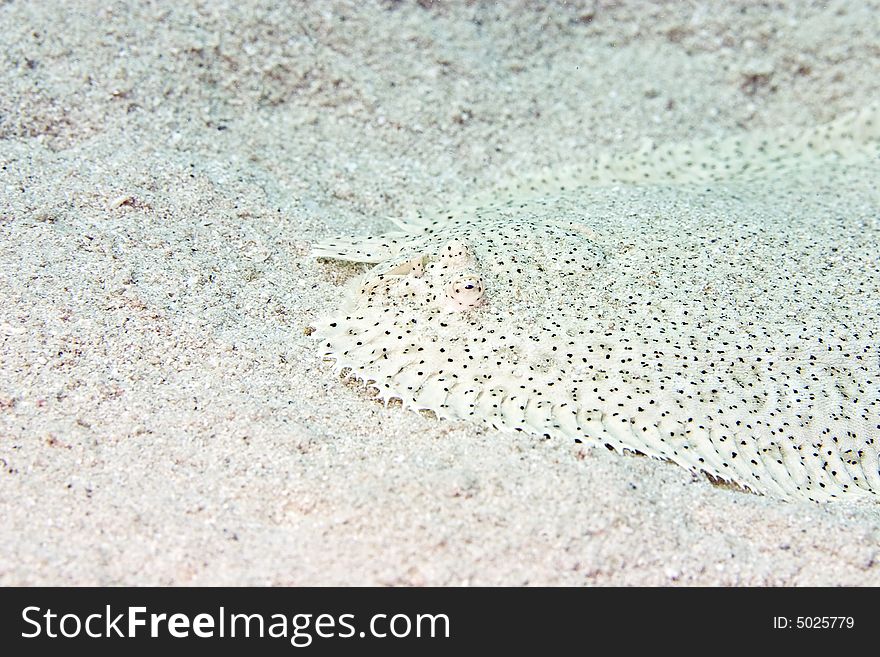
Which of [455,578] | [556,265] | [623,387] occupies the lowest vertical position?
[455,578]

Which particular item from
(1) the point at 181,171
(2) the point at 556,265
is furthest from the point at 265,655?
(1) the point at 181,171

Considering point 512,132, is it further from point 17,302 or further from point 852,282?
point 17,302

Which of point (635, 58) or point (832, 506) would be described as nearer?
point (832, 506)

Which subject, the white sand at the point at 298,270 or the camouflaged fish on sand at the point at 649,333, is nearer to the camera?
the white sand at the point at 298,270

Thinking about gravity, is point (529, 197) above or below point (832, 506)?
above
